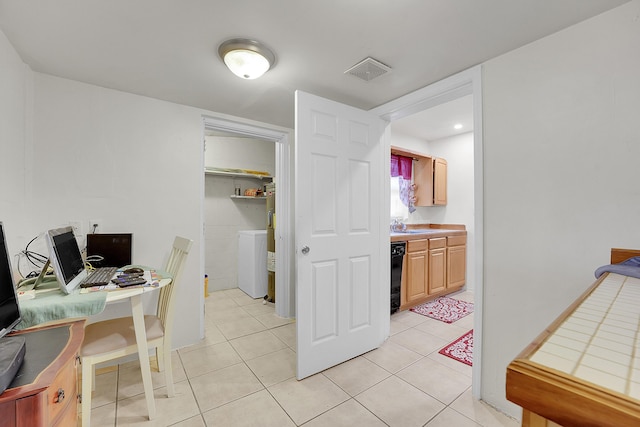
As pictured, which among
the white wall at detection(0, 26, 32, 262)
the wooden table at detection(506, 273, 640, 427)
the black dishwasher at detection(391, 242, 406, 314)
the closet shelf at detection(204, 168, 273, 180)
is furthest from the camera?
the closet shelf at detection(204, 168, 273, 180)

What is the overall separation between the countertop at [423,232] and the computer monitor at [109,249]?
2443 millimetres

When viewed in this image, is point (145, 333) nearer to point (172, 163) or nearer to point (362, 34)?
point (172, 163)

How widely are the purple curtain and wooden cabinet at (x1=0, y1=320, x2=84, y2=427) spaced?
12.1 ft

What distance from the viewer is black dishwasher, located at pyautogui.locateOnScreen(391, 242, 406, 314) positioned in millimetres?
3076

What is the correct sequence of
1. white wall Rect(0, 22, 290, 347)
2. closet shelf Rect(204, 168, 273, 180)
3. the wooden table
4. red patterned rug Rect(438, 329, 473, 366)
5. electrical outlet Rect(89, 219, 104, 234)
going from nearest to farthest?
the wooden table, white wall Rect(0, 22, 290, 347), electrical outlet Rect(89, 219, 104, 234), red patterned rug Rect(438, 329, 473, 366), closet shelf Rect(204, 168, 273, 180)

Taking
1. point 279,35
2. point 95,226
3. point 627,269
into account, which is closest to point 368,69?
point 279,35

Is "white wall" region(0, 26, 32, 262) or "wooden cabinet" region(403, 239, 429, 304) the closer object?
"white wall" region(0, 26, 32, 262)

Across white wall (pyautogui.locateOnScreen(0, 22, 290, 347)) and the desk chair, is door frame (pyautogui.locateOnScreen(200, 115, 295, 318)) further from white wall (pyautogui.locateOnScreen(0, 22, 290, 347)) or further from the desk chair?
the desk chair

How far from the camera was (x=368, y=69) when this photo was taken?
1.86 metres

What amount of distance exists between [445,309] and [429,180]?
190 cm

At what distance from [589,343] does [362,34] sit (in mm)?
1627

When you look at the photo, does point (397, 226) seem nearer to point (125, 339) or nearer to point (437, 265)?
point (437, 265)

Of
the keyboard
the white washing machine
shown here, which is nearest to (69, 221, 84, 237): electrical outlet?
the keyboard

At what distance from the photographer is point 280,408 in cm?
167
